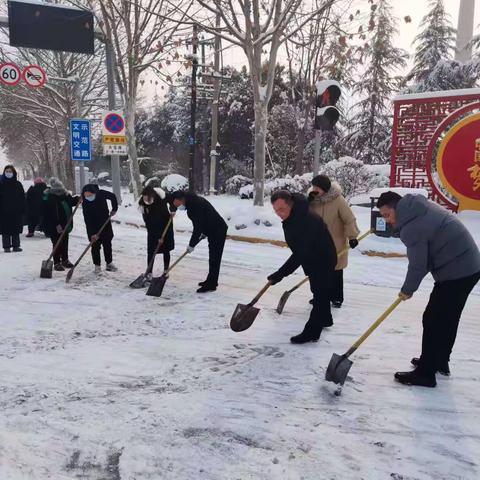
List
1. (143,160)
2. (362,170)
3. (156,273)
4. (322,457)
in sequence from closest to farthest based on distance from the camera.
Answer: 1. (322,457)
2. (156,273)
3. (362,170)
4. (143,160)

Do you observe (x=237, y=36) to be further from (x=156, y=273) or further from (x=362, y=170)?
(x=156, y=273)

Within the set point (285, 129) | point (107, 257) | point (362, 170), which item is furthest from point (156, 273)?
point (285, 129)

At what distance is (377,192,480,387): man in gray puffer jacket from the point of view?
3.20 metres

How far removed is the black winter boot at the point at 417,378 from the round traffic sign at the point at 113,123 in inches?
427

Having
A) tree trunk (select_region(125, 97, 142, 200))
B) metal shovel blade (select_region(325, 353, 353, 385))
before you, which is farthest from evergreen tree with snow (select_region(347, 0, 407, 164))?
metal shovel blade (select_region(325, 353, 353, 385))

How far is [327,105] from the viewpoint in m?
7.29

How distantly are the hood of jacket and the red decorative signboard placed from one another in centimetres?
753

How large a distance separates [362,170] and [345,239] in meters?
9.08

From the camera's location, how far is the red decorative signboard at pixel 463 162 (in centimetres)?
970

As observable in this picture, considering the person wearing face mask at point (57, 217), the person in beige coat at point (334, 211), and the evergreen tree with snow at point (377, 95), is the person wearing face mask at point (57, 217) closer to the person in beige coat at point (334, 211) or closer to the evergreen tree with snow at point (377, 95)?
the person in beige coat at point (334, 211)

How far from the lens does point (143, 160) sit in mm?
30141

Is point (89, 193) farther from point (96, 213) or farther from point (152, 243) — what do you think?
point (152, 243)

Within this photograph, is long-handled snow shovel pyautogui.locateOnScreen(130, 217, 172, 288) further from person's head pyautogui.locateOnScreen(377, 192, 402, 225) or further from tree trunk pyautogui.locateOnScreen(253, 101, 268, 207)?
tree trunk pyautogui.locateOnScreen(253, 101, 268, 207)

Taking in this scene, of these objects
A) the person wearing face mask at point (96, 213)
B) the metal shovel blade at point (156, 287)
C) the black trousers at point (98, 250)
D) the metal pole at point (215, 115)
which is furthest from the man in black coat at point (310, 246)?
the metal pole at point (215, 115)
